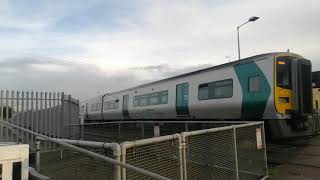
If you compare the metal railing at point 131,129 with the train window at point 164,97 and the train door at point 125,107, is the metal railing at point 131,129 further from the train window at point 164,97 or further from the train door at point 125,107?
the train door at point 125,107

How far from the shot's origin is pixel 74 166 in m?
6.38

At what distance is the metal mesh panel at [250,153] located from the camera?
8750 mm

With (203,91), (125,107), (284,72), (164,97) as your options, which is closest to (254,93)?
(284,72)

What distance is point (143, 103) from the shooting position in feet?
84.4

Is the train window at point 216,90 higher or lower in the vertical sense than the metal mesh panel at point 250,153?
higher

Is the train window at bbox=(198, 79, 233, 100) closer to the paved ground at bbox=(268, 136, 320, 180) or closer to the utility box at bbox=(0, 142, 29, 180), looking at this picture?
the paved ground at bbox=(268, 136, 320, 180)

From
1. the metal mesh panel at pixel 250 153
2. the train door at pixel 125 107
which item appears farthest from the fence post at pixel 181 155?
the train door at pixel 125 107

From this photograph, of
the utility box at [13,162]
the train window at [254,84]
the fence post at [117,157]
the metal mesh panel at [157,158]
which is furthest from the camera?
the train window at [254,84]

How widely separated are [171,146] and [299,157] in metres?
7.73

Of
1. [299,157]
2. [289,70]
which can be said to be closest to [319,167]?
[299,157]

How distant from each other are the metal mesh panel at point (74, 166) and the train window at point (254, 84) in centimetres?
836

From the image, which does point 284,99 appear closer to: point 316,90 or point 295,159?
point 295,159

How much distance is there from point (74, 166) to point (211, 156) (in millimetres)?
2388

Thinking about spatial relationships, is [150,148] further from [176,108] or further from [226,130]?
[176,108]
